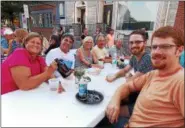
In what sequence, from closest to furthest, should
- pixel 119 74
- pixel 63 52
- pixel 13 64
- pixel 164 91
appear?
pixel 164 91 < pixel 13 64 < pixel 119 74 < pixel 63 52

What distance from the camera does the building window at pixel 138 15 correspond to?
729 cm

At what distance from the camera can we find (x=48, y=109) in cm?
125

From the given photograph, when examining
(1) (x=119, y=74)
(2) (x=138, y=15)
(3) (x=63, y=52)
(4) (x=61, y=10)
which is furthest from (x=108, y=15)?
(1) (x=119, y=74)

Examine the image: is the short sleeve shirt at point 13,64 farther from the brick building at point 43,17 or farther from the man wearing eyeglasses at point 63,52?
→ the brick building at point 43,17

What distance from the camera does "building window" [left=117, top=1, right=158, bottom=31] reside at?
7285 millimetres

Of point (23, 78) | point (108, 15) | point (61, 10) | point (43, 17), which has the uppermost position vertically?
point (61, 10)

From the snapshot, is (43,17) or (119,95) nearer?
(119,95)

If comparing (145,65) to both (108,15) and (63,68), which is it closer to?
(63,68)

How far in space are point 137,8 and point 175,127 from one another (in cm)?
758

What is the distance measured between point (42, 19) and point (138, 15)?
34.0 feet

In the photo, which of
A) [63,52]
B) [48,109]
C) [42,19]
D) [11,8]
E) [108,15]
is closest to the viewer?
[48,109]

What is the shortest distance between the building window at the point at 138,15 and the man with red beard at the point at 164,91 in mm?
6394

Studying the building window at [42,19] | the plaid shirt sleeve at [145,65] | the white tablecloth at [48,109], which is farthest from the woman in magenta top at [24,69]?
the building window at [42,19]

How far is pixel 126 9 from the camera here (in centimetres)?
858
